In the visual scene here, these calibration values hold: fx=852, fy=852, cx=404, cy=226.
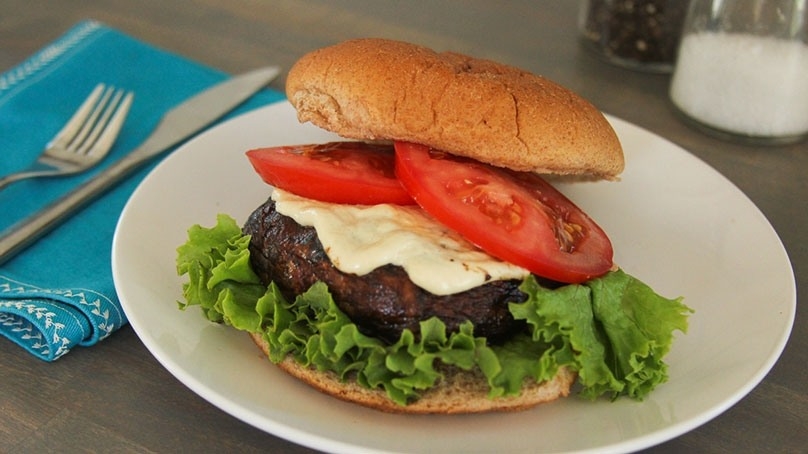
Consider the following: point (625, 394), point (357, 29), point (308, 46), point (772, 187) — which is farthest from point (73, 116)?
point (772, 187)

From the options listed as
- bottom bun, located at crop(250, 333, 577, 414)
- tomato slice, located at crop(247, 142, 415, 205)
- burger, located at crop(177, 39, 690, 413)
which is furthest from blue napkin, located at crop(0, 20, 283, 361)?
bottom bun, located at crop(250, 333, 577, 414)

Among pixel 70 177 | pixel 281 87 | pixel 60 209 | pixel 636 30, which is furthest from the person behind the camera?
pixel 636 30

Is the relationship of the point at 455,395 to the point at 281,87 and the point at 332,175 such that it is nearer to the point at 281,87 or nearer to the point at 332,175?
the point at 332,175

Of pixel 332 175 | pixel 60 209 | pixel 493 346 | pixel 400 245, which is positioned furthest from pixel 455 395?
pixel 60 209

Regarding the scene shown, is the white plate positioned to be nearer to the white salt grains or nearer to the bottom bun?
the bottom bun

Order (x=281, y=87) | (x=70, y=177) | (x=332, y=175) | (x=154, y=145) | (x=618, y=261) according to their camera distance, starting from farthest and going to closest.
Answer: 1. (x=281, y=87)
2. (x=154, y=145)
3. (x=70, y=177)
4. (x=618, y=261)
5. (x=332, y=175)

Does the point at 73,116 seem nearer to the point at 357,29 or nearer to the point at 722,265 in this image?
the point at 357,29
